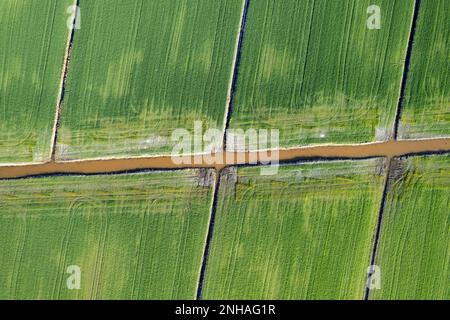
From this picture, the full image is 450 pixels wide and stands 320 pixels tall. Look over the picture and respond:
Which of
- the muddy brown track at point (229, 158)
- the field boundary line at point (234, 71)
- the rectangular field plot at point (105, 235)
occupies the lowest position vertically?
the rectangular field plot at point (105, 235)

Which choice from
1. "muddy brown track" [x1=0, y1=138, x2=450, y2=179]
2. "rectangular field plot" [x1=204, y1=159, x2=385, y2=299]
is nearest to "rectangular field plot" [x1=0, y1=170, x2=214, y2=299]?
"muddy brown track" [x1=0, y1=138, x2=450, y2=179]

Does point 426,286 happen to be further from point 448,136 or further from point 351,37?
point 351,37

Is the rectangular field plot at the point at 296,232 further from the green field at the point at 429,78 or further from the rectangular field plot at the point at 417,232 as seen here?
the green field at the point at 429,78

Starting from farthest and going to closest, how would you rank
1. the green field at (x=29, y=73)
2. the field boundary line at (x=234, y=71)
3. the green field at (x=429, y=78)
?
the green field at (x=29, y=73), the field boundary line at (x=234, y=71), the green field at (x=429, y=78)

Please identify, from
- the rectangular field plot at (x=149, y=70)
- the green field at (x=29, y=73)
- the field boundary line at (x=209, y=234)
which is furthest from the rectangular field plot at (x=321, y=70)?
the green field at (x=29, y=73)

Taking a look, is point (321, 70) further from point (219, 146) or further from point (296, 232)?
point (296, 232)

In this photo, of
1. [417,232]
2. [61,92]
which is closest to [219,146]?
[61,92]
